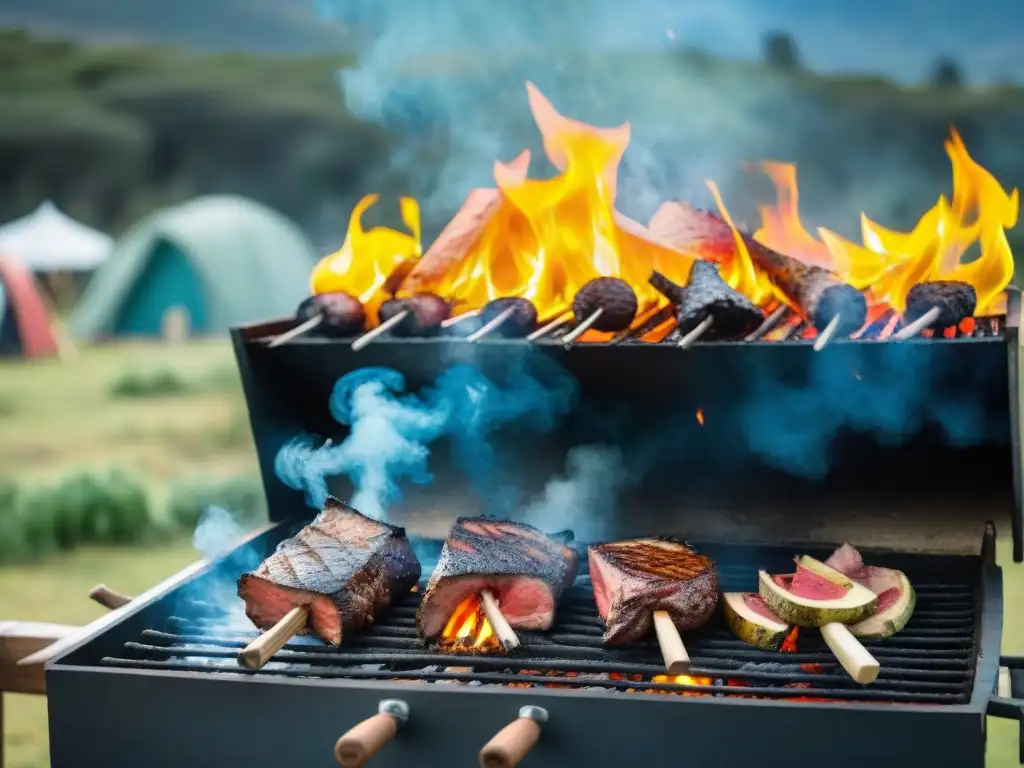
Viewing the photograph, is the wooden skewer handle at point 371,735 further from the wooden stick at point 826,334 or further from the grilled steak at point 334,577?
the wooden stick at point 826,334

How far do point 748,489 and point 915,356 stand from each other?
78 cm

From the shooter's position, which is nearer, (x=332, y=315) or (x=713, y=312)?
(x=713, y=312)

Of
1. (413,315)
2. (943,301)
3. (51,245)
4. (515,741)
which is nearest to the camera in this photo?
(515,741)

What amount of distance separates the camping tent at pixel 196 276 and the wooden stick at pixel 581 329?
14.2 metres

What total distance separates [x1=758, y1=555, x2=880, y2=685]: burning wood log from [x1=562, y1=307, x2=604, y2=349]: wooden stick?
33.7 inches

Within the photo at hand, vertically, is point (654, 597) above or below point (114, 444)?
above

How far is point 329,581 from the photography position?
8.96ft

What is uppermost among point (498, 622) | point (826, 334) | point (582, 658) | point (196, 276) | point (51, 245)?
point (51, 245)

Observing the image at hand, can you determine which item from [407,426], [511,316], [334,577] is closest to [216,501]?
[407,426]

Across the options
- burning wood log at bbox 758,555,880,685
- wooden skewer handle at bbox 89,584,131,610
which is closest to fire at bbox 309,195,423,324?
wooden skewer handle at bbox 89,584,131,610

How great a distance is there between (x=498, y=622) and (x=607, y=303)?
112 cm

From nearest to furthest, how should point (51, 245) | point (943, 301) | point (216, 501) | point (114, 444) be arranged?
1. point (943, 301)
2. point (216, 501)
3. point (114, 444)
4. point (51, 245)

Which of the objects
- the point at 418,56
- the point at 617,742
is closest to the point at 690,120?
the point at 418,56

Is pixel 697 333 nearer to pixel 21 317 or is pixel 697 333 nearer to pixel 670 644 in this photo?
pixel 670 644
